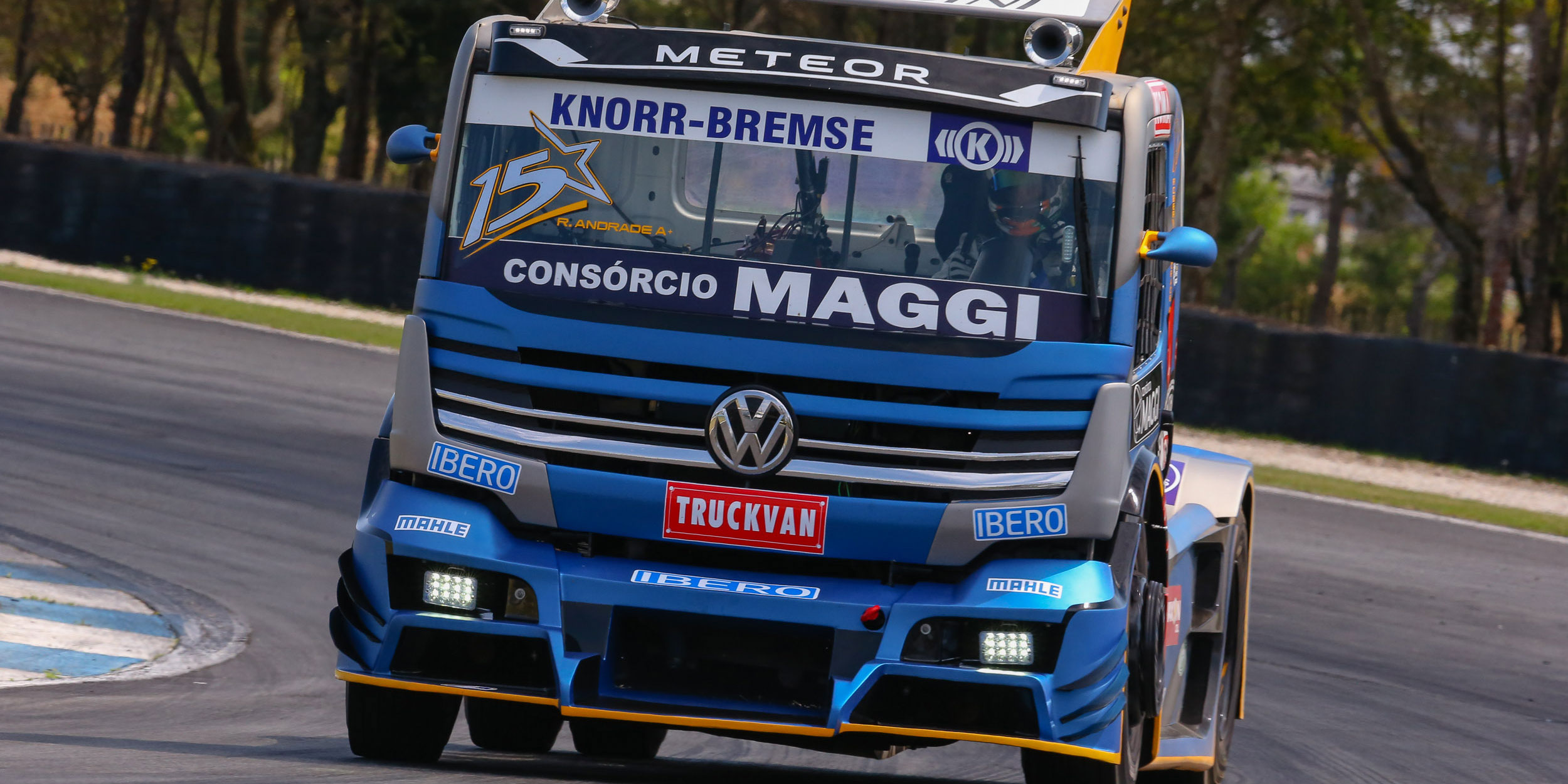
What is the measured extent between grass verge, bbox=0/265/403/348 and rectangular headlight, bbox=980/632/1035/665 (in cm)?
1714

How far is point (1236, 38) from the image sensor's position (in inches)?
1110

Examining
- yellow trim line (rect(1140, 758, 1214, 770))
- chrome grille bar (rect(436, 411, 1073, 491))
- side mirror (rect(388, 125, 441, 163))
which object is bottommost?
yellow trim line (rect(1140, 758, 1214, 770))

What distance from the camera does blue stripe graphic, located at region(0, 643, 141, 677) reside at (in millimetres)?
8148

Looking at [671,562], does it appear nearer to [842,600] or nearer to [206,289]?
[842,600]

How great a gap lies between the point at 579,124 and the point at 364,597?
1592 millimetres

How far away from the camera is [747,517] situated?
554 cm

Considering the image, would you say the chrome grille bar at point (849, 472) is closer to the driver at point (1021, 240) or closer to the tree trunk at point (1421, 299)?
the driver at point (1021, 240)

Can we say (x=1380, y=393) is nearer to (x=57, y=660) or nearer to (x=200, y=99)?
(x=57, y=660)

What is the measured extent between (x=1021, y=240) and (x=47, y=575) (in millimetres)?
6490

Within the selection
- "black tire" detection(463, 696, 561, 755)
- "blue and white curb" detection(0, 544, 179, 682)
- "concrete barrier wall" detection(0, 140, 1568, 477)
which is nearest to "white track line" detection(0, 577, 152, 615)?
"blue and white curb" detection(0, 544, 179, 682)

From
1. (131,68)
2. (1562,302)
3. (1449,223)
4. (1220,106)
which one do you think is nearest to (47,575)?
(1220,106)

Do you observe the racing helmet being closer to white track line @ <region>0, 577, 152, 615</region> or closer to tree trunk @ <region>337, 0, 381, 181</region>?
white track line @ <region>0, 577, 152, 615</region>

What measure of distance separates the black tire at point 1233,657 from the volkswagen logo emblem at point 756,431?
9.69 ft

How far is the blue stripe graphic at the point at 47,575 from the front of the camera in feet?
32.7
